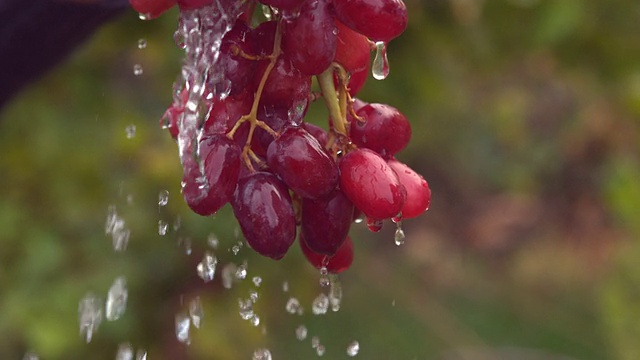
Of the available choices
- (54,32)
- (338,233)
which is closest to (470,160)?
(54,32)

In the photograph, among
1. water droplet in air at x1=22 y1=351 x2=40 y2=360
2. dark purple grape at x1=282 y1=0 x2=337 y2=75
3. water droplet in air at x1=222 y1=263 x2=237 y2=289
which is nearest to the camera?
dark purple grape at x1=282 y1=0 x2=337 y2=75

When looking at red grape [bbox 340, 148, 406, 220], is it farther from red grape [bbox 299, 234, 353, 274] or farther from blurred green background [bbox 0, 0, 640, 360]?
blurred green background [bbox 0, 0, 640, 360]

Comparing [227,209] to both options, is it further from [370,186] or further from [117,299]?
[370,186]

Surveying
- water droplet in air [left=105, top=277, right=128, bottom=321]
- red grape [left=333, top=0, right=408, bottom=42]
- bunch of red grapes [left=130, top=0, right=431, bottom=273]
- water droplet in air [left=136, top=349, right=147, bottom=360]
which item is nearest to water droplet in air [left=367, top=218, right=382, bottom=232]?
bunch of red grapes [left=130, top=0, right=431, bottom=273]

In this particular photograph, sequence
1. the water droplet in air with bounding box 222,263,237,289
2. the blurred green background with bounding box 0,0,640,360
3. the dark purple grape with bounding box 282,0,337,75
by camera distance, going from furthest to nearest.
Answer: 1. the blurred green background with bounding box 0,0,640,360
2. the water droplet in air with bounding box 222,263,237,289
3. the dark purple grape with bounding box 282,0,337,75

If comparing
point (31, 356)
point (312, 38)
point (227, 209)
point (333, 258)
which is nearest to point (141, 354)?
point (31, 356)

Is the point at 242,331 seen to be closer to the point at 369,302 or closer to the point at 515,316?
the point at 369,302

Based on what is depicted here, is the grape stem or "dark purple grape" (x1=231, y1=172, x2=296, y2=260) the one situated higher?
the grape stem
